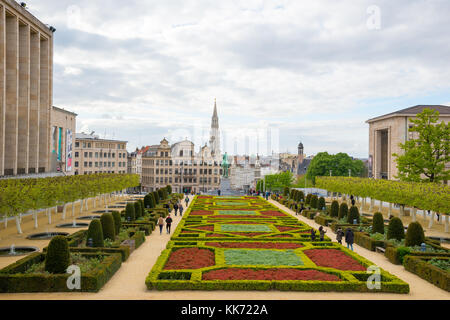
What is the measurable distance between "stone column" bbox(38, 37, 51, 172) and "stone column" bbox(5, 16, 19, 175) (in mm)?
12606

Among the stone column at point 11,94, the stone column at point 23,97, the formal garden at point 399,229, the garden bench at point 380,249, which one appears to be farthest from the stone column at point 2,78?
the garden bench at point 380,249

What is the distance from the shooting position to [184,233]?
30922 mm

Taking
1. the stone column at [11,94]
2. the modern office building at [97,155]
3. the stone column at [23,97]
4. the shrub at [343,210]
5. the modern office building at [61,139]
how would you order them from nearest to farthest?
the shrub at [343,210], the stone column at [11,94], the stone column at [23,97], the modern office building at [61,139], the modern office building at [97,155]

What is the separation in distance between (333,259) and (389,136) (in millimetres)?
59568

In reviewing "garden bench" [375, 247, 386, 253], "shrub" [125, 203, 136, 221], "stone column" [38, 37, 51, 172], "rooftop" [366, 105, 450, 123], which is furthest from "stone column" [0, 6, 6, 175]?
"rooftop" [366, 105, 450, 123]

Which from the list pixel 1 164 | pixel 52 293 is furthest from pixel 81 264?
pixel 1 164

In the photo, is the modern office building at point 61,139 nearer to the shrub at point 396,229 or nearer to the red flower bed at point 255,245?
the red flower bed at point 255,245

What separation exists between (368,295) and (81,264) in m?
13.5

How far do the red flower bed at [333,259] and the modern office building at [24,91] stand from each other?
1582 inches

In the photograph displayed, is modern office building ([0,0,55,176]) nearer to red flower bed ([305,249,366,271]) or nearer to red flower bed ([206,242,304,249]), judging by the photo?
red flower bed ([206,242,304,249])

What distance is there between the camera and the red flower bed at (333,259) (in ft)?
69.6

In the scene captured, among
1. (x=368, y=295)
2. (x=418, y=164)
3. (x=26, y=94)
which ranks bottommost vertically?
(x=368, y=295)

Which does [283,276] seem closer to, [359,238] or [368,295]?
[368,295]

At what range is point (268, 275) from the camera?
19.0 m
